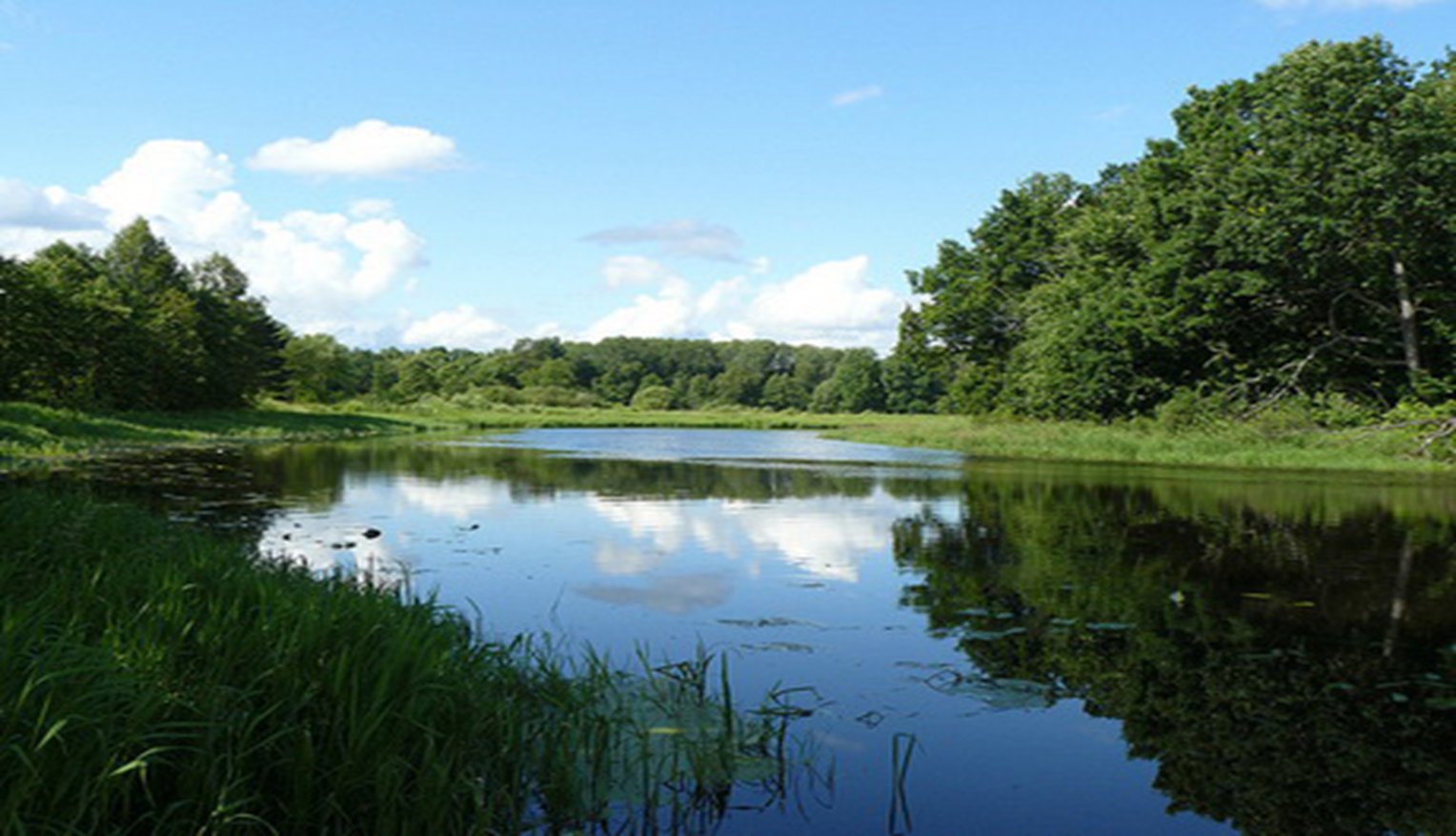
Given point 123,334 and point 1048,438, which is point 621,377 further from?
point 1048,438

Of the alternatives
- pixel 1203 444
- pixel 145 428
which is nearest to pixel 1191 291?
pixel 1203 444

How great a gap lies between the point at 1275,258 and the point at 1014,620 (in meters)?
32.5

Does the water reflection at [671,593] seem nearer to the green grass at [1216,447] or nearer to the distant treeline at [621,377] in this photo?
the green grass at [1216,447]

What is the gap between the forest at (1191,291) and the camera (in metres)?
34.6

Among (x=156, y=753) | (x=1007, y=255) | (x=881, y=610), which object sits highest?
(x=1007, y=255)

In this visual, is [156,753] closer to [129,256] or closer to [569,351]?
[129,256]

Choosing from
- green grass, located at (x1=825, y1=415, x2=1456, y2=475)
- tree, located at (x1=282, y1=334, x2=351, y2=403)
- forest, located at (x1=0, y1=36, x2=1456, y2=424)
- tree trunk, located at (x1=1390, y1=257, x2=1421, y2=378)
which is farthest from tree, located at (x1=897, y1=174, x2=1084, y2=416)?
tree, located at (x1=282, y1=334, x2=351, y2=403)

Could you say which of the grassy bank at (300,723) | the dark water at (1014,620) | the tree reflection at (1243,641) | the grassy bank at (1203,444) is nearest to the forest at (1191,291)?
the grassy bank at (1203,444)

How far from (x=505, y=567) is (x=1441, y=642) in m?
11.1

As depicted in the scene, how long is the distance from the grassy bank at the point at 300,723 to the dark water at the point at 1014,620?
945 millimetres

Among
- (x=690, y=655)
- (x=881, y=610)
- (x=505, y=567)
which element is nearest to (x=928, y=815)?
(x=690, y=655)

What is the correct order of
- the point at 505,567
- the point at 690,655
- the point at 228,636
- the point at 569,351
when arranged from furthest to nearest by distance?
the point at 569,351 < the point at 505,567 < the point at 690,655 < the point at 228,636

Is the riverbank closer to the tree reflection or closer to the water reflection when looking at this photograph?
the tree reflection

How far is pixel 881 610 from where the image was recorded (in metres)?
11.2
